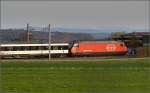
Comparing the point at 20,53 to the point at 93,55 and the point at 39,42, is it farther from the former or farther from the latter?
the point at 93,55

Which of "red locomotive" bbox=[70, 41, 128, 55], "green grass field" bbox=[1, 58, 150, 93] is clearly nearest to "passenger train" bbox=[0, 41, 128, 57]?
"red locomotive" bbox=[70, 41, 128, 55]

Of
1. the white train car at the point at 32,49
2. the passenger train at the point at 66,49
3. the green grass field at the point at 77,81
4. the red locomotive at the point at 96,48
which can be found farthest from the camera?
the red locomotive at the point at 96,48

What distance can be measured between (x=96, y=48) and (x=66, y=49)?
5503 mm

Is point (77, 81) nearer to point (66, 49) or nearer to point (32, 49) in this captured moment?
point (32, 49)

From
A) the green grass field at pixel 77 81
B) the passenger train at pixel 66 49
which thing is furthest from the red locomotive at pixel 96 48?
the green grass field at pixel 77 81

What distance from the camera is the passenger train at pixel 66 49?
67.7m

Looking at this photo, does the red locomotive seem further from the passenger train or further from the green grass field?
the green grass field

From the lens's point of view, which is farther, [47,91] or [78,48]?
[78,48]

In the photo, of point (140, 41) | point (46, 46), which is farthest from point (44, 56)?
point (140, 41)

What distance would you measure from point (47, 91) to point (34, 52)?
55.2m

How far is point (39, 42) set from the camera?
70375 mm

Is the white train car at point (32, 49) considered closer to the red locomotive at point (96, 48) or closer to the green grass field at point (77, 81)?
the red locomotive at point (96, 48)

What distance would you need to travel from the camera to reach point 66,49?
70062mm

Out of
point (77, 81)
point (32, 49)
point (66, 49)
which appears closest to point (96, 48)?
point (66, 49)
